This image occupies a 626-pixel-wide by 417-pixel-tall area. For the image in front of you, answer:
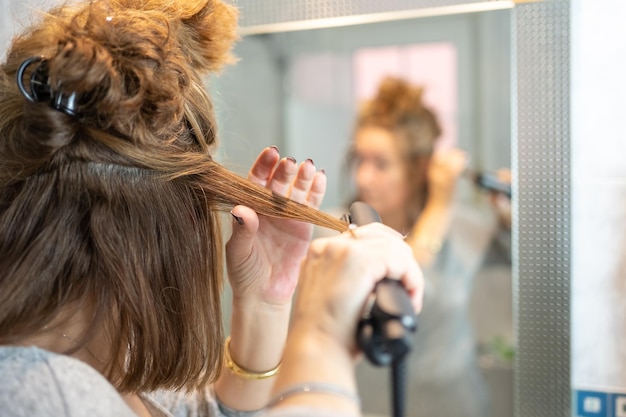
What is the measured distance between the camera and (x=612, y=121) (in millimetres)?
948

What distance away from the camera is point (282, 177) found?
0.77m

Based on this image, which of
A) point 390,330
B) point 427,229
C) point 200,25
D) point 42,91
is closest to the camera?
point 390,330

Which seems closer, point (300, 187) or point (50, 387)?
point (50, 387)

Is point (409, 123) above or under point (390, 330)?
above

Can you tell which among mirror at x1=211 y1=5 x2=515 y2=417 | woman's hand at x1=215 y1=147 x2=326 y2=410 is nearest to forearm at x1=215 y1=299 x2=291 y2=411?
woman's hand at x1=215 y1=147 x2=326 y2=410

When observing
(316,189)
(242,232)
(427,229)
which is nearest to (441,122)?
(427,229)

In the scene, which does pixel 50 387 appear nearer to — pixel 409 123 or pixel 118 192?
pixel 118 192

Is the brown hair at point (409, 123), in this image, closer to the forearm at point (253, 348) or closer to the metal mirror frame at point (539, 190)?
the metal mirror frame at point (539, 190)

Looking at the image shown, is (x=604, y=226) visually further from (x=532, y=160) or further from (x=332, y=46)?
(x=332, y=46)

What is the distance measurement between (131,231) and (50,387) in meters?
0.18

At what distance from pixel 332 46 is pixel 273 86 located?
215 millimetres

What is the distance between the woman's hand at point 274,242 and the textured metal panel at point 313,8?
1.25 ft

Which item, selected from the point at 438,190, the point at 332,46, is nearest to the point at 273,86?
the point at 332,46

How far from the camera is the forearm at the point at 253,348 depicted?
0.84 m
